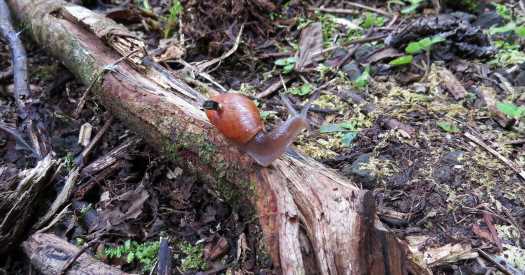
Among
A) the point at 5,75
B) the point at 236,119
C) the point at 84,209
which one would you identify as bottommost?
the point at 84,209

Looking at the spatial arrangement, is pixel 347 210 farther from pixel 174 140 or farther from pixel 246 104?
pixel 174 140

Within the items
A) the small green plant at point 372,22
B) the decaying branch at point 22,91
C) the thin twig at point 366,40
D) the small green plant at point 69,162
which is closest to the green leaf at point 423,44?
the thin twig at point 366,40

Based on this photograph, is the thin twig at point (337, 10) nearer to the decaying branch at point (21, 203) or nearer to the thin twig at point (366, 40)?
the thin twig at point (366, 40)

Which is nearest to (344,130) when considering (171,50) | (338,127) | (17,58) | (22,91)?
(338,127)

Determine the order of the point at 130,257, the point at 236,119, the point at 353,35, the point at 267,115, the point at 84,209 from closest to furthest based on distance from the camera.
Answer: the point at 236,119
the point at 130,257
the point at 84,209
the point at 267,115
the point at 353,35

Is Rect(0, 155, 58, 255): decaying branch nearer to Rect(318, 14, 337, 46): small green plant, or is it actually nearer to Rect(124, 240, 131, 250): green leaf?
Rect(124, 240, 131, 250): green leaf

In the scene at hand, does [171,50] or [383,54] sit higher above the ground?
[383,54]

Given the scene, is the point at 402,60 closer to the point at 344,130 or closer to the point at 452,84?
the point at 452,84
